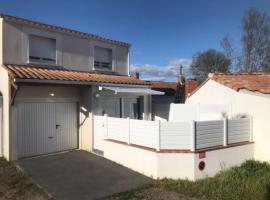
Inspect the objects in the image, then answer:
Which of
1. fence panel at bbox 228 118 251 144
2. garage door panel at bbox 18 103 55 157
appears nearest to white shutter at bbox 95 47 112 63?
garage door panel at bbox 18 103 55 157

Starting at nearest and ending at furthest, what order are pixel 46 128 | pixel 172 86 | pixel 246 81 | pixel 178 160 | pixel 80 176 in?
1. pixel 178 160
2. pixel 80 176
3. pixel 46 128
4. pixel 246 81
5. pixel 172 86

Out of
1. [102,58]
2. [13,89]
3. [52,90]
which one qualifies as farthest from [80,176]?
[102,58]

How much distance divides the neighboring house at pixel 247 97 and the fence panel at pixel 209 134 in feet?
7.45

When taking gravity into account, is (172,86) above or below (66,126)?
above

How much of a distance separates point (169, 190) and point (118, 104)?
26.0 feet

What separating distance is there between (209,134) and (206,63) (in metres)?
37.8

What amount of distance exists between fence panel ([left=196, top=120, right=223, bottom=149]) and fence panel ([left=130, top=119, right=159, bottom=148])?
1.63 metres

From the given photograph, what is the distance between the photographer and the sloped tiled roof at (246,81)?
43.3 feet

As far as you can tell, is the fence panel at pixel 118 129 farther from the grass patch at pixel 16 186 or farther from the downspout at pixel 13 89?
the downspout at pixel 13 89

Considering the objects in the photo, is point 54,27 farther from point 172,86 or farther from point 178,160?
point 172,86

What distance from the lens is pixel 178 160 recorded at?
11078 millimetres

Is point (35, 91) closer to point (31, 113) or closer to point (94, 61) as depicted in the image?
point (31, 113)

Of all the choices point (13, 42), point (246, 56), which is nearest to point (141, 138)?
point (13, 42)

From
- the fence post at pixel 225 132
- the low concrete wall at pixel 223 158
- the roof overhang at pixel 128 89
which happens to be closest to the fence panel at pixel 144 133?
the low concrete wall at pixel 223 158
